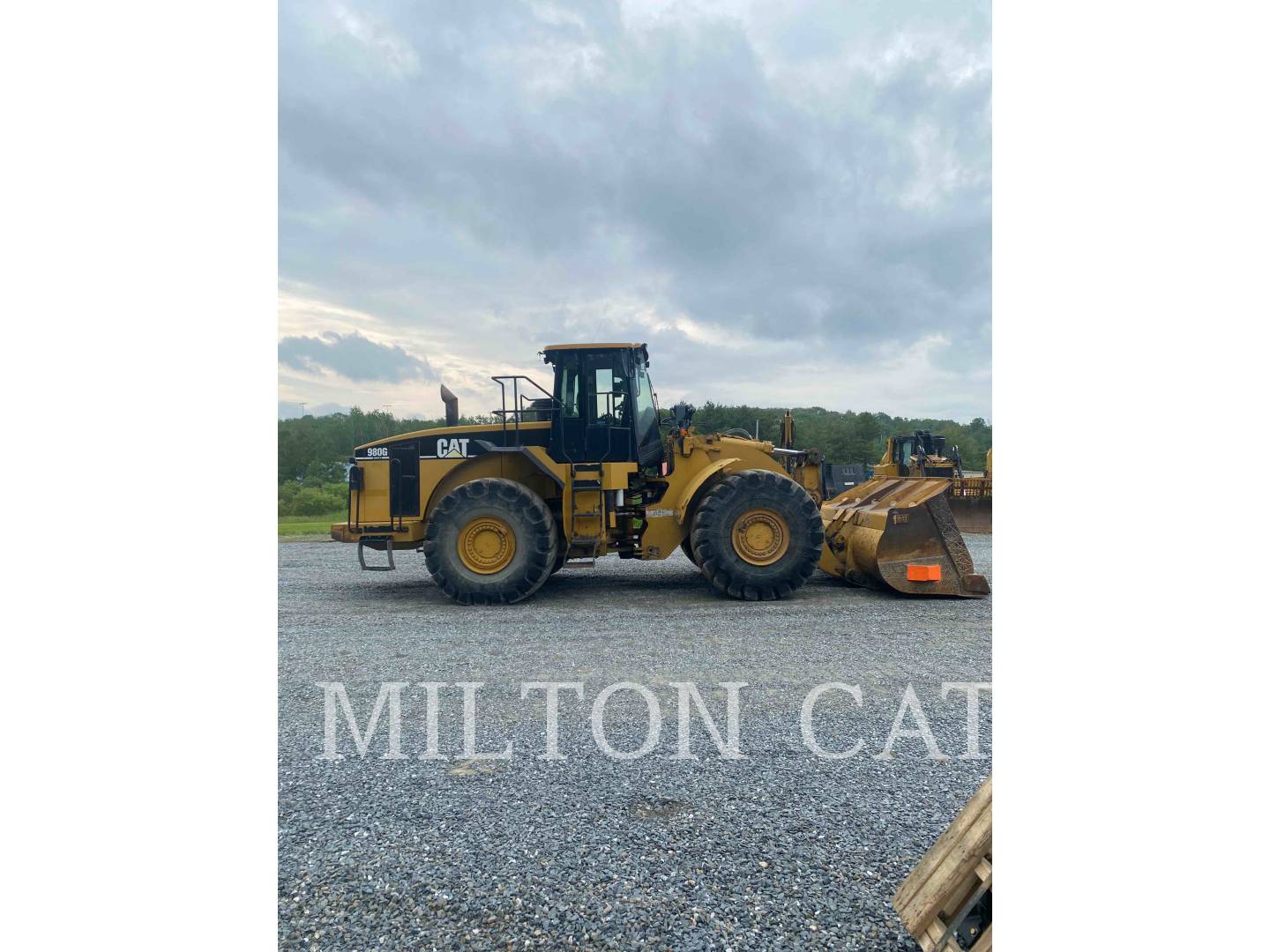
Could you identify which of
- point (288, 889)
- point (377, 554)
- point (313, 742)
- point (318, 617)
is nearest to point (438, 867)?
point (288, 889)

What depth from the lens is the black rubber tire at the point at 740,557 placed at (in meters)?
5.65

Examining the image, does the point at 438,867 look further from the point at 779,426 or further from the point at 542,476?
the point at 779,426

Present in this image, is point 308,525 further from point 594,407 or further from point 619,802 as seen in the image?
point 619,802

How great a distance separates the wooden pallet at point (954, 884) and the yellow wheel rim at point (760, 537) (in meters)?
4.23

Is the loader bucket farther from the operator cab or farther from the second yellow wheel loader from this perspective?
the second yellow wheel loader

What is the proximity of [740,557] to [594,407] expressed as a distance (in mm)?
1897

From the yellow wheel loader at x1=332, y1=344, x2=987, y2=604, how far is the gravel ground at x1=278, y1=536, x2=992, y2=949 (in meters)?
1.22

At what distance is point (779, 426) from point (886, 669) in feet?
13.6

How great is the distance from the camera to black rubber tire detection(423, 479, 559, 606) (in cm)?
562

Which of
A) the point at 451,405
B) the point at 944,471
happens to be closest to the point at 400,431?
the point at 451,405

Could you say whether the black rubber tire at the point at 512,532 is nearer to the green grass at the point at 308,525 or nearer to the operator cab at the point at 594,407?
the operator cab at the point at 594,407

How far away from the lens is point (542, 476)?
6137 millimetres

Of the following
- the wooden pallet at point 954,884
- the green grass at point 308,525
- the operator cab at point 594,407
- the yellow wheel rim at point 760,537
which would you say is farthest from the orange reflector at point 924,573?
the green grass at point 308,525

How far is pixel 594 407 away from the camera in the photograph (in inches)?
238
